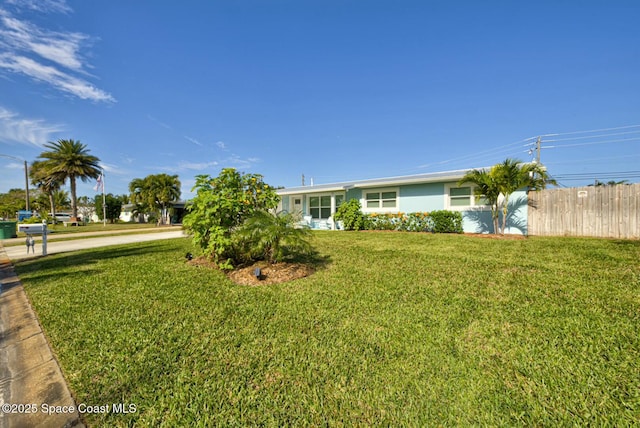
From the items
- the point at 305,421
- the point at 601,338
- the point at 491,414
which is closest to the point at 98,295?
the point at 305,421

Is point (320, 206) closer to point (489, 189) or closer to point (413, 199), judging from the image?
point (413, 199)

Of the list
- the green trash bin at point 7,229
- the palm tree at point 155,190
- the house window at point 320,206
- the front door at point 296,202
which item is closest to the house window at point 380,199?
the house window at point 320,206

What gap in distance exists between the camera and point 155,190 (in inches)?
1163

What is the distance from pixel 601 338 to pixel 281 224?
176 inches

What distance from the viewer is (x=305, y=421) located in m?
1.61

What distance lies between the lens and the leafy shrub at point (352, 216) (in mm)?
13250

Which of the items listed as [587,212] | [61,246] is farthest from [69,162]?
[587,212]

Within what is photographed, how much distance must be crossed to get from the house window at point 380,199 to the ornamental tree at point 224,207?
900 centimetres

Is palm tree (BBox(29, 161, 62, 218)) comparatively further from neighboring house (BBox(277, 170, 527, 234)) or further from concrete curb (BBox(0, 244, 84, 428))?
concrete curb (BBox(0, 244, 84, 428))

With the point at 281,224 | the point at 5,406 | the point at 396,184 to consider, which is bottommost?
the point at 5,406

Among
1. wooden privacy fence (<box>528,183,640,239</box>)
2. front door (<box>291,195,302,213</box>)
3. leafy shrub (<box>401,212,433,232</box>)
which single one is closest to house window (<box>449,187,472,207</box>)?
leafy shrub (<box>401,212,433,232</box>)

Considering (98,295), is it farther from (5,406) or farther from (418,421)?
(418,421)

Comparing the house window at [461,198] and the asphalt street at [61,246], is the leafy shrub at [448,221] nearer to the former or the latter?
the house window at [461,198]

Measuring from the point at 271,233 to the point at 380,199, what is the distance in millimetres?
10117
